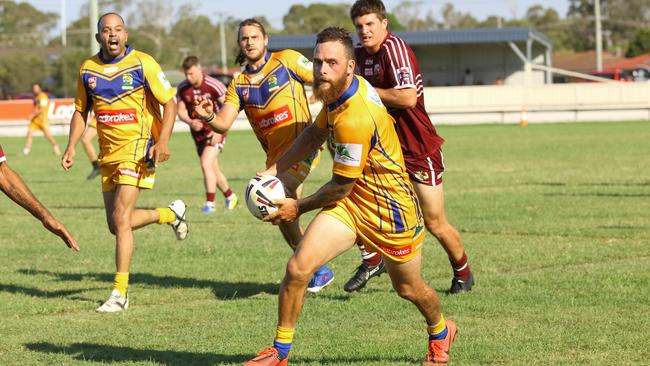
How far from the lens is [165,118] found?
9.03 metres

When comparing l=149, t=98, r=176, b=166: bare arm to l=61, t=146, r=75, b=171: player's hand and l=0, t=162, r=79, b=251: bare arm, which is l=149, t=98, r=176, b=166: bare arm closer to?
l=61, t=146, r=75, b=171: player's hand

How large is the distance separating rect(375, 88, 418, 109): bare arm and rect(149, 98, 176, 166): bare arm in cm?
198

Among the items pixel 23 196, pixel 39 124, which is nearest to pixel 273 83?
pixel 23 196

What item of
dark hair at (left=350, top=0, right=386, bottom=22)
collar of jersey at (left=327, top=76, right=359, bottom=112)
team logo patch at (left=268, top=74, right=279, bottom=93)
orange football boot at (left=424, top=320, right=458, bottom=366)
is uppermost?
dark hair at (left=350, top=0, right=386, bottom=22)

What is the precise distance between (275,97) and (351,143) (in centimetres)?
318

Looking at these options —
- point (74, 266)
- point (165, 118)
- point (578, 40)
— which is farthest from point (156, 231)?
point (578, 40)

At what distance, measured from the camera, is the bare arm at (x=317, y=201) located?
6.07m

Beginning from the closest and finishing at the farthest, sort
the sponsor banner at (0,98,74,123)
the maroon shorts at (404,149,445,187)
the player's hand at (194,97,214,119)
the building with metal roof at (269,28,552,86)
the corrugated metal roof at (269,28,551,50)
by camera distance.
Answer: the player's hand at (194,97,214,119), the maroon shorts at (404,149,445,187), the sponsor banner at (0,98,74,123), the corrugated metal roof at (269,28,551,50), the building with metal roof at (269,28,552,86)

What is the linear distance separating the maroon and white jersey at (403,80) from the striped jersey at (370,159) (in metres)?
1.88

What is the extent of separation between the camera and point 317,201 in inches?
241

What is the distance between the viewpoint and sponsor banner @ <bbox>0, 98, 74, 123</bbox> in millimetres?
44125

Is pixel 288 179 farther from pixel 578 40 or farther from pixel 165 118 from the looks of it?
pixel 578 40

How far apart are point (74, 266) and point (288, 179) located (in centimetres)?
329

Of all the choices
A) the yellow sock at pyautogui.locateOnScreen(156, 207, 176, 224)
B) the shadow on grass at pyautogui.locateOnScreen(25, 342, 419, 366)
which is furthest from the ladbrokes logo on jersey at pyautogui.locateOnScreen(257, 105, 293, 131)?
the shadow on grass at pyautogui.locateOnScreen(25, 342, 419, 366)
